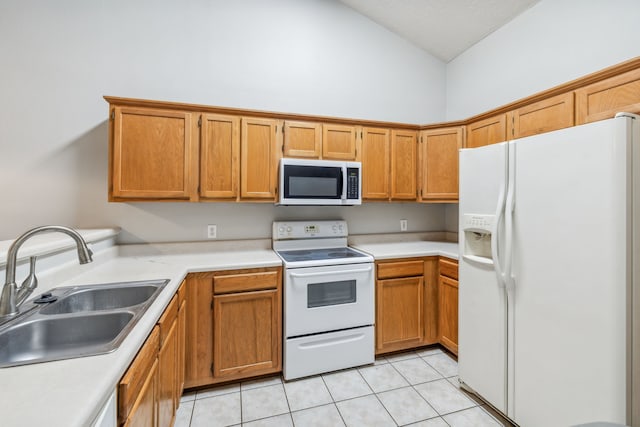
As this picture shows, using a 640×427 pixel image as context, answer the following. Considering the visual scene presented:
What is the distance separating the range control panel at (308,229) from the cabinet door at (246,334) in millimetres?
634

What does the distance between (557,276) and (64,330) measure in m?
2.20

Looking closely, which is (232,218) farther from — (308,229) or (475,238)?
(475,238)

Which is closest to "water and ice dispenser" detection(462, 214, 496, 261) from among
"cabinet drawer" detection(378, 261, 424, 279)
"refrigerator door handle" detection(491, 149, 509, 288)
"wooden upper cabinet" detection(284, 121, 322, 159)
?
"refrigerator door handle" detection(491, 149, 509, 288)

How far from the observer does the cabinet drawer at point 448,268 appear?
2.34m

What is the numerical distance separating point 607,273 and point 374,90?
8.19ft

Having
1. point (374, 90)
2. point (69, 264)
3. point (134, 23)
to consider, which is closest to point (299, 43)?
point (374, 90)

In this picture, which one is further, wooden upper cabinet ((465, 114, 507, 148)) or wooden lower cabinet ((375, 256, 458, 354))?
wooden lower cabinet ((375, 256, 458, 354))

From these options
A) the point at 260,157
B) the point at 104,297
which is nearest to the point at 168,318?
the point at 104,297

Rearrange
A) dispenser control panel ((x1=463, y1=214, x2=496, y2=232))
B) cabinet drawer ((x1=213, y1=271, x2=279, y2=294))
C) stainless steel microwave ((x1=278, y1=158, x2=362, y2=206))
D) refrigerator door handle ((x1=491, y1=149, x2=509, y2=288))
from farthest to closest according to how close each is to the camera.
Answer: stainless steel microwave ((x1=278, y1=158, x2=362, y2=206)) → cabinet drawer ((x1=213, y1=271, x2=279, y2=294)) → dispenser control panel ((x1=463, y1=214, x2=496, y2=232)) → refrigerator door handle ((x1=491, y1=149, x2=509, y2=288))

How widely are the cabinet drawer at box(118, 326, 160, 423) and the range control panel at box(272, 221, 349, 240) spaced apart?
57.7 inches

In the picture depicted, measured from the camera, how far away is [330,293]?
221 cm

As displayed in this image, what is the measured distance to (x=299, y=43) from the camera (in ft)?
9.13

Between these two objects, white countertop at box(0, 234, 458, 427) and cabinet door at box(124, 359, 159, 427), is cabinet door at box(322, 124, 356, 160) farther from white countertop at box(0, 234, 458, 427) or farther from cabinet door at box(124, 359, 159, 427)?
cabinet door at box(124, 359, 159, 427)

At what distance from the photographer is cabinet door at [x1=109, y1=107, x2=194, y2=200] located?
6.63 feet
